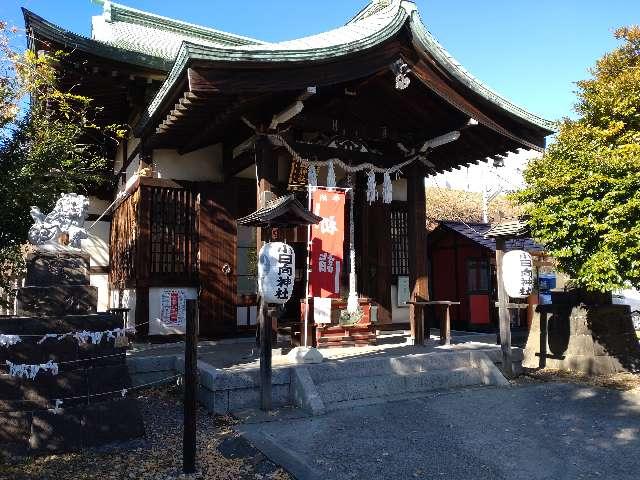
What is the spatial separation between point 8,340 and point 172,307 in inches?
185

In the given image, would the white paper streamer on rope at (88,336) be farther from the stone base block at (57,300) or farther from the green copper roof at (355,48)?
the green copper roof at (355,48)

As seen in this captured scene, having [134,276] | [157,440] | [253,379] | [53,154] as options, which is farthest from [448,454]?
[53,154]

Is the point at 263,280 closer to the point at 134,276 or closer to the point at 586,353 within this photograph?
the point at 134,276

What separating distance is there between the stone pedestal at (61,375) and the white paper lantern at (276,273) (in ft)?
6.36

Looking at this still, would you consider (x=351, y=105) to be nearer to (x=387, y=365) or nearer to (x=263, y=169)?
(x=263, y=169)

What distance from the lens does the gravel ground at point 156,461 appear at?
462 centimetres

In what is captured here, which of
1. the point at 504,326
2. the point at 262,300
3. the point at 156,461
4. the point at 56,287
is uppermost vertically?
the point at 56,287

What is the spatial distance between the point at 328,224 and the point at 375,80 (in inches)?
115

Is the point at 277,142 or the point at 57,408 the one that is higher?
the point at 277,142

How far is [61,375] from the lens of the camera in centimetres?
555

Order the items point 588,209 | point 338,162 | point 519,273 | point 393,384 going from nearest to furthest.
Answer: point 393,384, point 588,209, point 519,273, point 338,162

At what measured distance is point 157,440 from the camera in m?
5.64

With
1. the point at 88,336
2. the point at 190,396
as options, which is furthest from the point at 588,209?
the point at 88,336

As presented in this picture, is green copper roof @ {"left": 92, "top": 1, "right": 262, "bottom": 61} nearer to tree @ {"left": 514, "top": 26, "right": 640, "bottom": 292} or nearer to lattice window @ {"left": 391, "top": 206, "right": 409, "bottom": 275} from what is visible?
lattice window @ {"left": 391, "top": 206, "right": 409, "bottom": 275}
